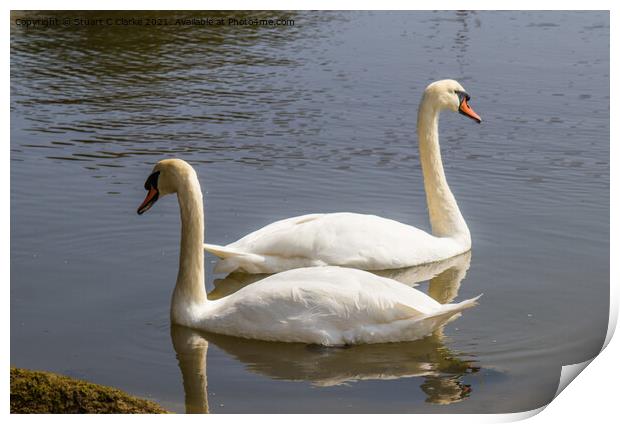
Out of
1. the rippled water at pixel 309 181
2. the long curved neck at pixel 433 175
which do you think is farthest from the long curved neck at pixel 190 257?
the long curved neck at pixel 433 175

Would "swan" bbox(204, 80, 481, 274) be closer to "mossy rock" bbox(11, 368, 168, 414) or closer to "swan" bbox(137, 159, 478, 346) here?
"swan" bbox(137, 159, 478, 346)

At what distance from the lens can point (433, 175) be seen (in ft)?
31.6

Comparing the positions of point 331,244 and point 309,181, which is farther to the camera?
point 309,181

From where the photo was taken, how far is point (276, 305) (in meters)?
7.41

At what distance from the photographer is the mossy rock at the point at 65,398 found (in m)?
6.23

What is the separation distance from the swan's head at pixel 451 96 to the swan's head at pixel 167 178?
235cm

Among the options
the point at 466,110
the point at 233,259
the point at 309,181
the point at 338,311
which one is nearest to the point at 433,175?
the point at 466,110

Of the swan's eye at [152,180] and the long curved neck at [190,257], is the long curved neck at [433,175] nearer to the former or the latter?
the long curved neck at [190,257]

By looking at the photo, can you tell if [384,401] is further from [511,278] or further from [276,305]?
[511,278]

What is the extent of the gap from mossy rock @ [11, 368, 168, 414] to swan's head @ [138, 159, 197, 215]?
1.70 metres

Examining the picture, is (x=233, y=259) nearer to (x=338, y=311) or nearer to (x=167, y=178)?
(x=167, y=178)

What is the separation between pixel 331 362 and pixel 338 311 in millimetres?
282

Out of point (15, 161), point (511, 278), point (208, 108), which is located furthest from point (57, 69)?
point (511, 278)

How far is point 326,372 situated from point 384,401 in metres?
0.51
